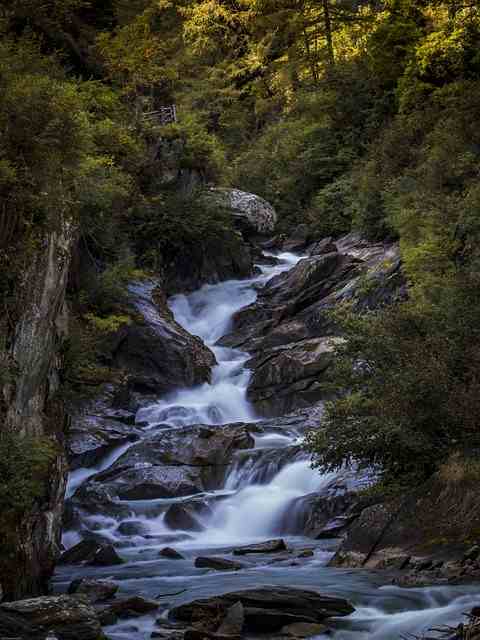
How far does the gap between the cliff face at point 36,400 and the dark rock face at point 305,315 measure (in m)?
7.69

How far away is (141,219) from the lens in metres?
27.7

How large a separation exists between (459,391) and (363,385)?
8.50ft

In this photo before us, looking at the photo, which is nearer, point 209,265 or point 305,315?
point 305,315

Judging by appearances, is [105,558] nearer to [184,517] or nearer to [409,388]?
[184,517]

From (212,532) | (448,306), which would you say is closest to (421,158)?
(448,306)

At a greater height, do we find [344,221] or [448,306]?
[344,221]

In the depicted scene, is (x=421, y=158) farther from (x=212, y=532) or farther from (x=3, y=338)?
(x=3, y=338)

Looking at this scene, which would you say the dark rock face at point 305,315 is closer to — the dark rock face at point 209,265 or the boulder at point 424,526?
the dark rock face at point 209,265

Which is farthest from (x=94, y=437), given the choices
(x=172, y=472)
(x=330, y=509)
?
(x=330, y=509)

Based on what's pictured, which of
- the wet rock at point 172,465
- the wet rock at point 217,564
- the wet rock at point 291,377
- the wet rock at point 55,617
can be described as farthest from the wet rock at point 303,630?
the wet rock at point 291,377

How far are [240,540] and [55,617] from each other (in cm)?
680

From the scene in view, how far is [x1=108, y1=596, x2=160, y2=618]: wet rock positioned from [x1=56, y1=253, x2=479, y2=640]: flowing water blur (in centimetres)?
21

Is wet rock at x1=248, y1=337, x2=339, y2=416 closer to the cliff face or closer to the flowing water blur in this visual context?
the flowing water blur

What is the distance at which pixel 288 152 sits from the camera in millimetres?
34156
